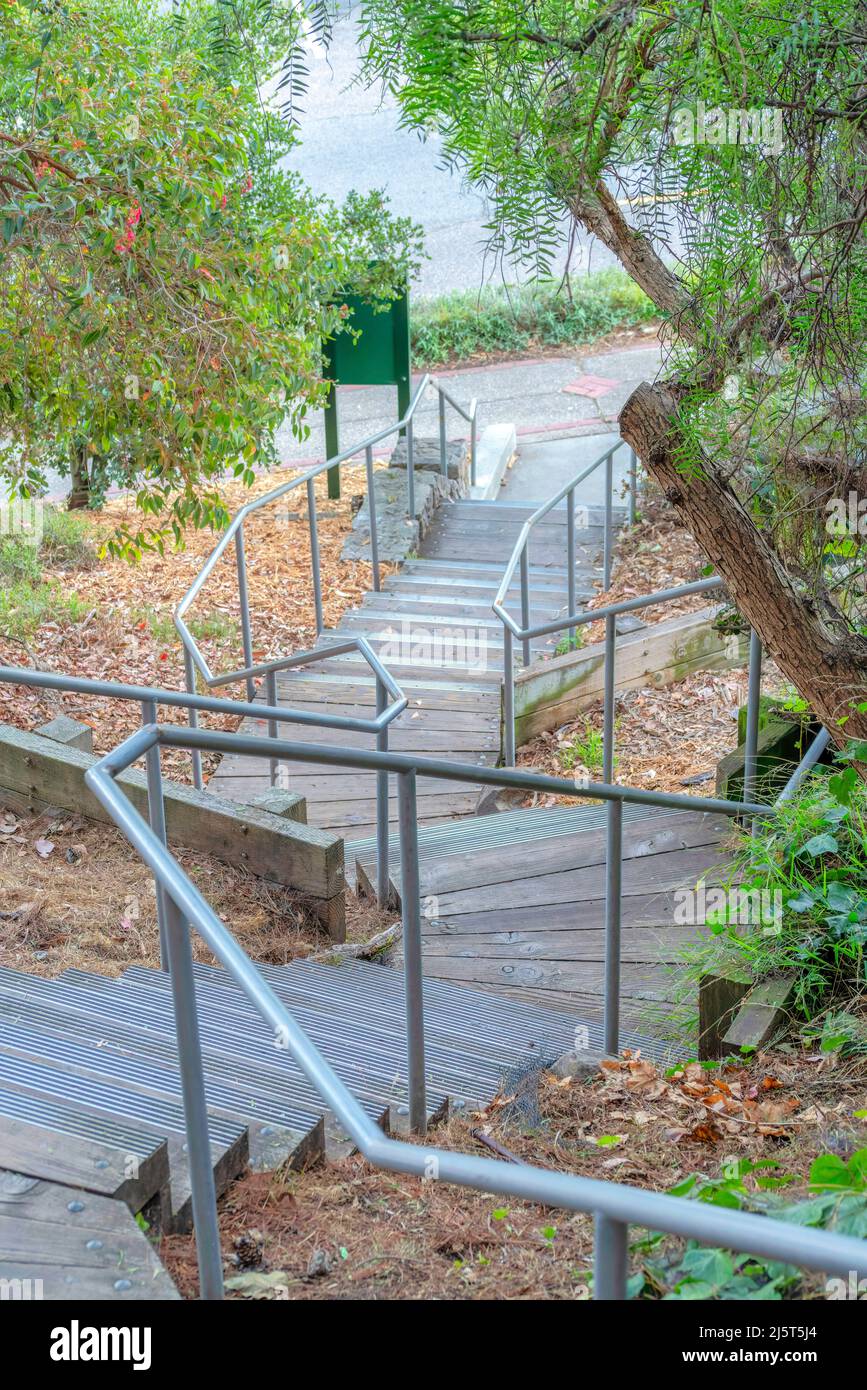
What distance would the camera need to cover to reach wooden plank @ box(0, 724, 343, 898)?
→ 4539 millimetres

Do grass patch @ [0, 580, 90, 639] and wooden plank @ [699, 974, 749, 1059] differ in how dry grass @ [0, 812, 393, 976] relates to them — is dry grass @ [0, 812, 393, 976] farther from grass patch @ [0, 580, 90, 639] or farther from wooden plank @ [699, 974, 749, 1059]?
grass patch @ [0, 580, 90, 639]

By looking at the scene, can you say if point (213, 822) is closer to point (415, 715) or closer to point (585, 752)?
point (585, 752)

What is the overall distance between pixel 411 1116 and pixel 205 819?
194 cm

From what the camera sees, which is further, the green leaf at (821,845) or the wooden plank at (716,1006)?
the green leaf at (821,845)

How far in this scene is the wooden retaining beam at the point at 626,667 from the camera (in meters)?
7.61

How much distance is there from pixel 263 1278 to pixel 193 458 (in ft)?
14.7

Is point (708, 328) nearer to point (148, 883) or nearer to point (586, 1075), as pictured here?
point (586, 1075)

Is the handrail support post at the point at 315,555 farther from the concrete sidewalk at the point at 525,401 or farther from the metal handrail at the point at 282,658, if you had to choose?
the concrete sidewalk at the point at 525,401

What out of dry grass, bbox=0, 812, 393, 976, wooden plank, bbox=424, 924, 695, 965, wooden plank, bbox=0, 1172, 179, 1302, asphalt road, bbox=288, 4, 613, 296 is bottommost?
wooden plank, bbox=424, 924, 695, 965

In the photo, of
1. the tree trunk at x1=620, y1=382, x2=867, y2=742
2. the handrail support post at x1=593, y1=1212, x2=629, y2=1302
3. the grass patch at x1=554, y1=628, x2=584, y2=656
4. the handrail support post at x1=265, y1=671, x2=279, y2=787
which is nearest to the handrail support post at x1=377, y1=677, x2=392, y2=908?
the handrail support post at x1=265, y1=671, x2=279, y2=787

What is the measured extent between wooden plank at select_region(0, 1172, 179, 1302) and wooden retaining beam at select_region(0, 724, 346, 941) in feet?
8.07

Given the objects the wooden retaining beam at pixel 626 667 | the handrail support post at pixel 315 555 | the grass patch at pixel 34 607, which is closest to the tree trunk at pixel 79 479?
the grass patch at pixel 34 607

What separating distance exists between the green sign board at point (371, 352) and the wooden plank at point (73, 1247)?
9.48m
